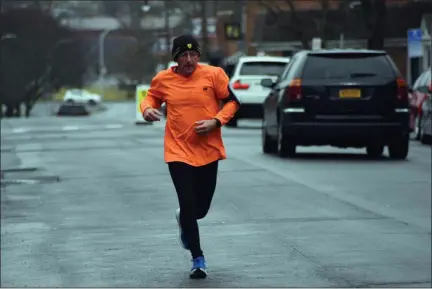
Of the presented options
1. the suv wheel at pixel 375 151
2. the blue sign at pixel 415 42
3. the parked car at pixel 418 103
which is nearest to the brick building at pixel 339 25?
the blue sign at pixel 415 42

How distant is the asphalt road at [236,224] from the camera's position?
31.6 ft

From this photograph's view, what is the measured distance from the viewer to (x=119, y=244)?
11461 mm

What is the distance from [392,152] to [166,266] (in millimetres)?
11914

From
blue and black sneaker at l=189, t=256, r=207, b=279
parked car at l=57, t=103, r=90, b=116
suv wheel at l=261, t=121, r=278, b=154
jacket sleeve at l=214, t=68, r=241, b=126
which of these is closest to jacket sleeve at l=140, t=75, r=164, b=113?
jacket sleeve at l=214, t=68, r=241, b=126

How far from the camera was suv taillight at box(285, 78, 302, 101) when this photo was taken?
66.9 feet

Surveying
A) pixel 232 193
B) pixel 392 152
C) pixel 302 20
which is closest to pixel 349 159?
pixel 392 152

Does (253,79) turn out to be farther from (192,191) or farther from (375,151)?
(192,191)

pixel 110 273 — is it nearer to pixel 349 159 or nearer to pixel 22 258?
pixel 22 258

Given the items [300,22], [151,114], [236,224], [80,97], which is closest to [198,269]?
[151,114]

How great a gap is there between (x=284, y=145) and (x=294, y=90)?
3.96 ft

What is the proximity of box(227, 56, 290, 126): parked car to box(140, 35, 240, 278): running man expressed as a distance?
25.4 m

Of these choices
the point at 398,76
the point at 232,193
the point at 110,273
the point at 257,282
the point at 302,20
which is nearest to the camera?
the point at 257,282

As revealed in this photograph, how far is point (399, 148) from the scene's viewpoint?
2130cm

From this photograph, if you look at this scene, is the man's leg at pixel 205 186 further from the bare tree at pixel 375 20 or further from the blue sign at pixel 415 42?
the bare tree at pixel 375 20
